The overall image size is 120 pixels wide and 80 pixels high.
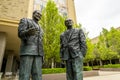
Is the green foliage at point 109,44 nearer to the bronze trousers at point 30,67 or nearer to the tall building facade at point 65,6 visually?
the tall building facade at point 65,6

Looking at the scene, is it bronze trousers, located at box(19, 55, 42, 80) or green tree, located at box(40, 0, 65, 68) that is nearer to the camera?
bronze trousers, located at box(19, 55, 42, 80)

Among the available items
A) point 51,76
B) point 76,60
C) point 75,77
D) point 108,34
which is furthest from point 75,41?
point 108,34

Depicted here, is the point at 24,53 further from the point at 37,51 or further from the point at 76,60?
the point at 76,60

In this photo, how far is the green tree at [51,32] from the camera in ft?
33.3

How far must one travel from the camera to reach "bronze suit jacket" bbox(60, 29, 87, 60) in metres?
3.33

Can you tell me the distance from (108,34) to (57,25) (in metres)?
14.0

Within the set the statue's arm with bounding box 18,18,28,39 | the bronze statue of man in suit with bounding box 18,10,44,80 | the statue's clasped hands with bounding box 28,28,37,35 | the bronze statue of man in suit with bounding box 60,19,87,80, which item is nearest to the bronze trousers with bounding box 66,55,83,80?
the bronze statue of man in suit with bounding box 60,19,87,80

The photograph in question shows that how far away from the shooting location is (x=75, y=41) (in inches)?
135

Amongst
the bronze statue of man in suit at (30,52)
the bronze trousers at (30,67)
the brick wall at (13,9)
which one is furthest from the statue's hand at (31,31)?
the brick wall at (13,9)

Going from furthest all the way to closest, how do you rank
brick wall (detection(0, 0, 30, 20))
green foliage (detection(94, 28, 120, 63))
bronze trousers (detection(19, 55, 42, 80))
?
1. green foliage (detection(94, 28, 120, 63))
2. brick wall (detection(0, 0, 30, 20))
3. bronze trousers (detection(19, 55, 42, 80))

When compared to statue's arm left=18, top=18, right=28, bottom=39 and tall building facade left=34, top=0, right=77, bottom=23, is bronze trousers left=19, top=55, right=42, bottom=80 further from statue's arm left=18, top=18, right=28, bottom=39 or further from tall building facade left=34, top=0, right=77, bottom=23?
tall building facade left=34, top=0, right=77, bottom=23

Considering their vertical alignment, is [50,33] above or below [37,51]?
above

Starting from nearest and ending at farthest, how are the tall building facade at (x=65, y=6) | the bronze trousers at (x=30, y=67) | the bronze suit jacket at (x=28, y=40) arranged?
the bronze trousers at (x=30, y=67)
the bronze suit jacket at (x=28, y=40)
the tall building facade at (x=65, y=6)

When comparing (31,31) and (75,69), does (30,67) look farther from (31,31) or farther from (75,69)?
(75,69)
